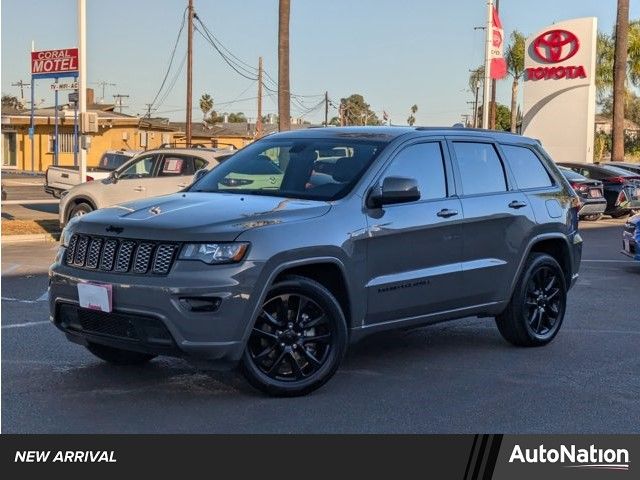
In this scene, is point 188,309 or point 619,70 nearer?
point 188,309

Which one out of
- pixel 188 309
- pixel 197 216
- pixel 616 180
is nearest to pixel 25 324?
pixel 197 216

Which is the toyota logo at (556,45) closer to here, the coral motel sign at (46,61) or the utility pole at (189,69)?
the utility pole at (189,69)

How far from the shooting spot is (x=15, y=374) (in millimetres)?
6988

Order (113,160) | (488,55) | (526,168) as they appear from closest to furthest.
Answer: (526,168) → (488,55) → (113,160)

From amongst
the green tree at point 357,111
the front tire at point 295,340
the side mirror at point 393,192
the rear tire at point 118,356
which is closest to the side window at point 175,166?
the rear tire at point 118,356

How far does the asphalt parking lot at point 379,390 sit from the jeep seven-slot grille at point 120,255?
880mm

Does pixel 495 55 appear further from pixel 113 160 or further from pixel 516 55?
pixel 516 55

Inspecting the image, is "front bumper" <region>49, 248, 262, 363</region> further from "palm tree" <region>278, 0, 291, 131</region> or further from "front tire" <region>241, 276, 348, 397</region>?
"palm tree" <region>278, 0, 291, 131</region>

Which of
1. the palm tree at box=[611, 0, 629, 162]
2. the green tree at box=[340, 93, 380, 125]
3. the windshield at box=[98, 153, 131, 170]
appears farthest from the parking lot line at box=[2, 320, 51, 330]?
the green tree at box=[340, 93, 380, 125]

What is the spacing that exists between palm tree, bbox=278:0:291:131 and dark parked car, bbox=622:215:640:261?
13.3 meters

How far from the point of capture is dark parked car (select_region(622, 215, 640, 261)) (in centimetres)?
1318

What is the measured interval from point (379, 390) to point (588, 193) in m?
17.2

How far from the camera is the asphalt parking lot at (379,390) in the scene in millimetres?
5848

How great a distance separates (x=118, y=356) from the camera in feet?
23.7
